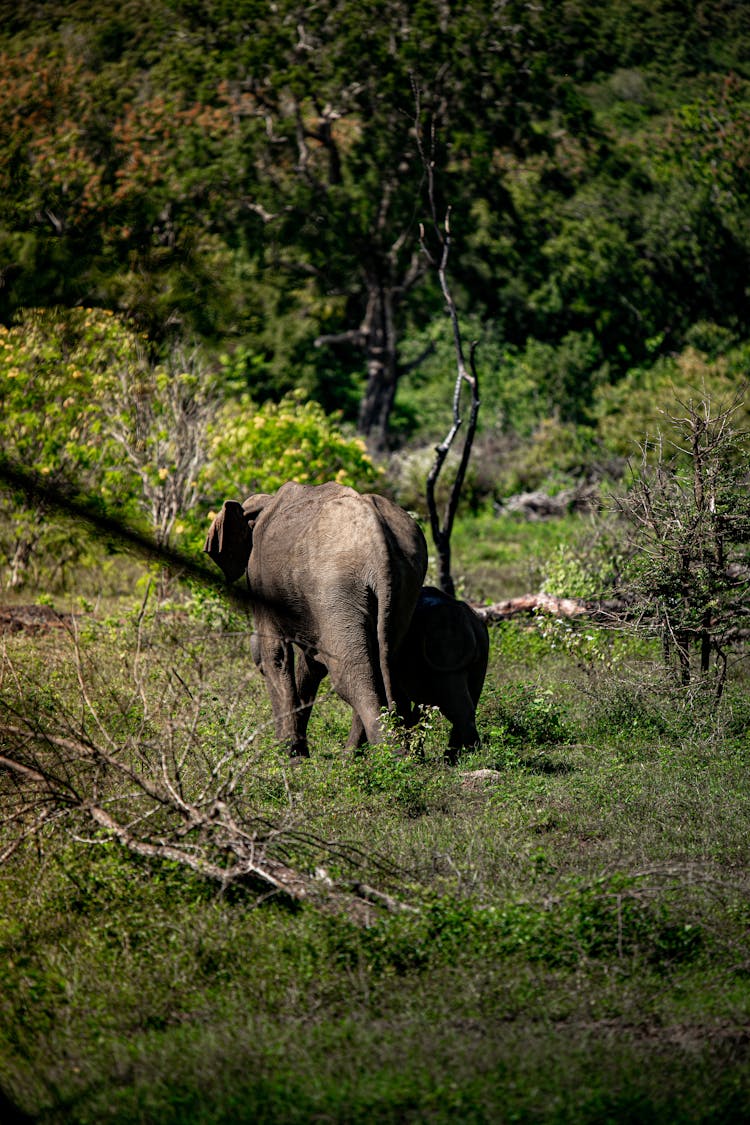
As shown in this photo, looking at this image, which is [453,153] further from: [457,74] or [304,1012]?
[304,1012]

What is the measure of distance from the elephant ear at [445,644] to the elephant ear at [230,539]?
5.23ft

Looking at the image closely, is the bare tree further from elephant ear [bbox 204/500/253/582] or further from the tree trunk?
the tree trunk

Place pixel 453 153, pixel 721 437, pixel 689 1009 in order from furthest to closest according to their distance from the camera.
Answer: pixel 453 153 < pixel 721 437 < pixel 689 1009

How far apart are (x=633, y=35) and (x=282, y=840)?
89.7 feet

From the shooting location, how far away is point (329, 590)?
24.9 ft

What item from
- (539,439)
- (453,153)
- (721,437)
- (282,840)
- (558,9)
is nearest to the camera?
(282,840)

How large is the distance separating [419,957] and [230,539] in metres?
4.08

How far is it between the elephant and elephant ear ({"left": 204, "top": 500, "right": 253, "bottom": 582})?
1.43m

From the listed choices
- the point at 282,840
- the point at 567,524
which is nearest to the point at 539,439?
the point at 567,524

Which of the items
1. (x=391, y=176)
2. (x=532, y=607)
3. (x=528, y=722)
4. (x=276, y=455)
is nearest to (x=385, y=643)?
(x=528, y=722)

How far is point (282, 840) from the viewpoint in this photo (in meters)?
6.00

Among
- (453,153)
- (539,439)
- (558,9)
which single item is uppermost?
(558,9)

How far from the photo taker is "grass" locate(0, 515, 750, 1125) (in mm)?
4117

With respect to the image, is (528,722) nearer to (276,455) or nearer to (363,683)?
(363,683)
